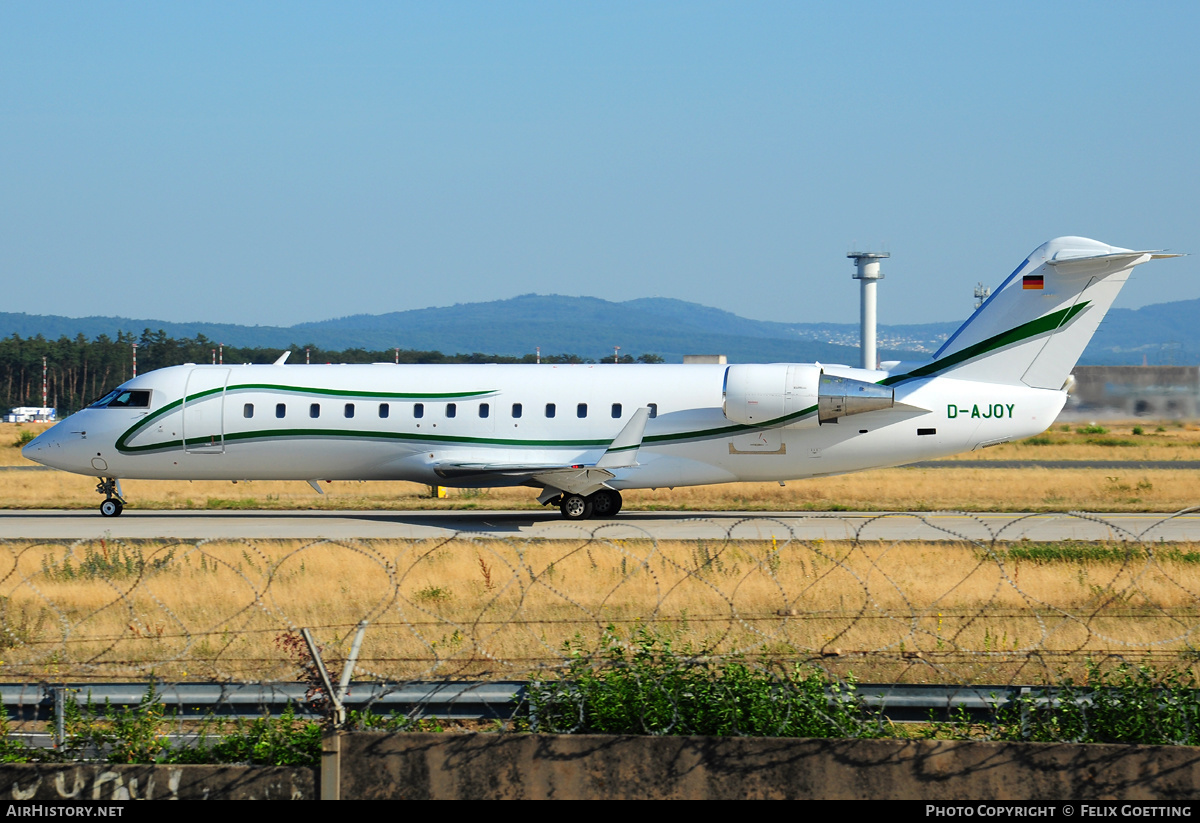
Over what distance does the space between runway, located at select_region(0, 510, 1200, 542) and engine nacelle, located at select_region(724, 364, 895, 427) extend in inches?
84.1

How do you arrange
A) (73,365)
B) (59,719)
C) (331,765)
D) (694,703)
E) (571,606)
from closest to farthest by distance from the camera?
(331,765) < (59,719) < (694,703) < (571,606) < (73,365)

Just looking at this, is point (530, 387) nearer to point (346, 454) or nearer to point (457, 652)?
point (346, 454)

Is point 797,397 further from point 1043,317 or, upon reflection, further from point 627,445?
point 1043,317

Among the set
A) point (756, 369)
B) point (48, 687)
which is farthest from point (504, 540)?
point (48, 687)

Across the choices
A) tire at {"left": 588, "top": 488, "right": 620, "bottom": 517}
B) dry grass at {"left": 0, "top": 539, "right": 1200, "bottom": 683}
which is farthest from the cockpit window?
tire at {"left": 588, "top": 488, "right": 620, "bottom": 517}

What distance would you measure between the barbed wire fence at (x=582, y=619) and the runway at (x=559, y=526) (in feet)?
4.64

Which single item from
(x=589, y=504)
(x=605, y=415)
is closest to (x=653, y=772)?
(x=605, y=415)

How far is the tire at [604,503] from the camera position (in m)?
24.6

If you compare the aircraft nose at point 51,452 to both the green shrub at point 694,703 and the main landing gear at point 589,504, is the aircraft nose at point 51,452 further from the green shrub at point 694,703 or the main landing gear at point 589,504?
the green shrub at point 694,703

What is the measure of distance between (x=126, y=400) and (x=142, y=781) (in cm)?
1860

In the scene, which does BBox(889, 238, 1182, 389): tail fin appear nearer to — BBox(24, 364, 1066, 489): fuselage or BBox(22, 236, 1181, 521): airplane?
BBox(22, 236, 1181, 521): airplane

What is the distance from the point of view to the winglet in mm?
23094

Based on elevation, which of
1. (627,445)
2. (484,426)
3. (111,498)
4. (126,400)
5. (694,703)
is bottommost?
(111,498)

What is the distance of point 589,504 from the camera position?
24.5 m
